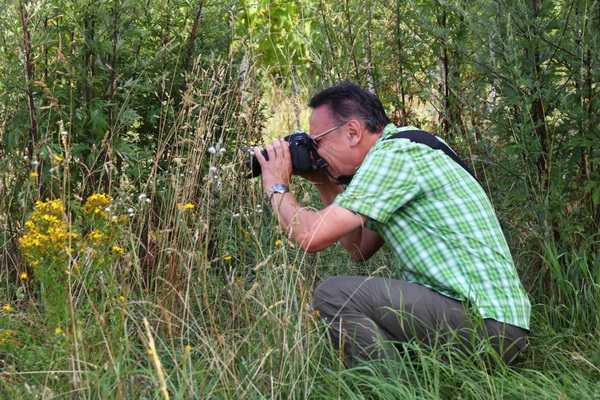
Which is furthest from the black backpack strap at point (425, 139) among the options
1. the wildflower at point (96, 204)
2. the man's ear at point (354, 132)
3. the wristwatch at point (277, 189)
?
the wildflower at point (96, 204)

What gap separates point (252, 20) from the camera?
725cm

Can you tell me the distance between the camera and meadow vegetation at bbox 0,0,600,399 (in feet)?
8.31

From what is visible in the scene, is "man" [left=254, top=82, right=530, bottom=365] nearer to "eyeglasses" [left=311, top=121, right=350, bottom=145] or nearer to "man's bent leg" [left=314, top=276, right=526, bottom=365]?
"man's bent leg" [left=314, top=276, right=526, bottom=365]

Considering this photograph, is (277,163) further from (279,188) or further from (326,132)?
(326,132)

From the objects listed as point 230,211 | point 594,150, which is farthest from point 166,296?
point 594,150

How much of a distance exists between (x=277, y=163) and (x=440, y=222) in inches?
26.0

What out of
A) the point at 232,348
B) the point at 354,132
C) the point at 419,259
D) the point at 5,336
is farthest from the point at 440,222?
the point at 5,336

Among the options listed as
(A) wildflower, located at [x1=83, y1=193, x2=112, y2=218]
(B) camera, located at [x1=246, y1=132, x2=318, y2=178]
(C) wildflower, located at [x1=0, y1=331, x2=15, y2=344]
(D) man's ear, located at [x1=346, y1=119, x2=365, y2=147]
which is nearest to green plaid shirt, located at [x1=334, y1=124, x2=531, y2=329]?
(D) man's ear, located at [x1=346, y1=119, x2=365, y2=147]

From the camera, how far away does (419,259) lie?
2.80 m

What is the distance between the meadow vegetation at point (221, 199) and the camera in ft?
8.31

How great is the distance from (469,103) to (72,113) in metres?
1.85

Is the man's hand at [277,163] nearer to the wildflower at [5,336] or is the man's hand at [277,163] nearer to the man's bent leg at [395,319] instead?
the man's bent leg at [395,319]

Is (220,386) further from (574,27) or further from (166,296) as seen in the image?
(574,27)

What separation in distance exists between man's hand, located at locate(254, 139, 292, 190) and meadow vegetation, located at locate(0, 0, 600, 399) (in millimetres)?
181
